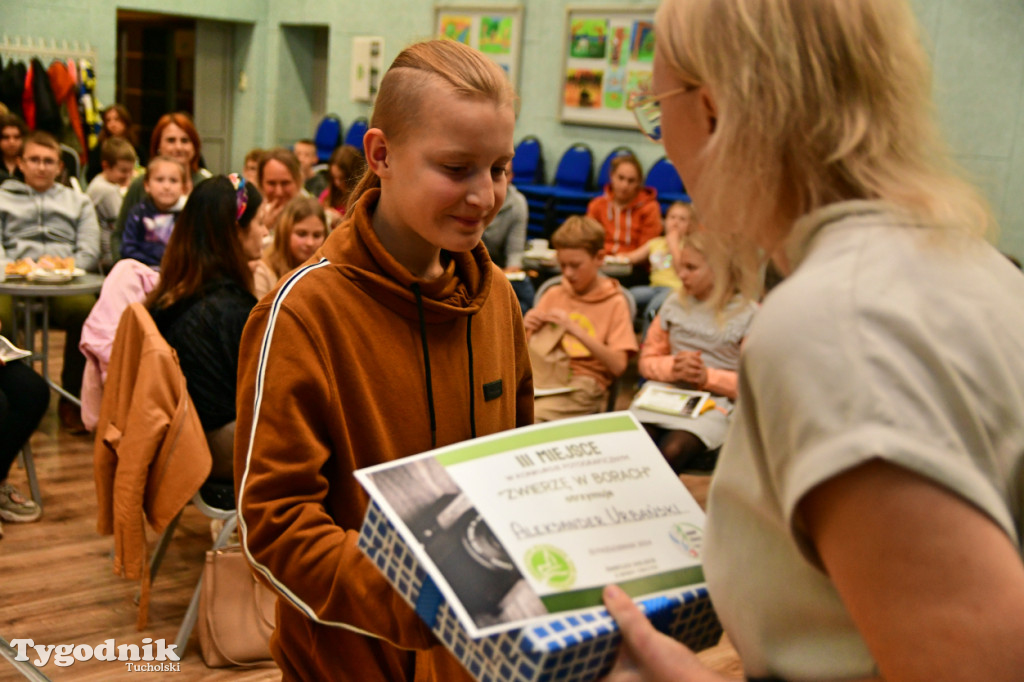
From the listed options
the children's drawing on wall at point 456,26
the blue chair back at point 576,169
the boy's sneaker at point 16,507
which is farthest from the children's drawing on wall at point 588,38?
the boy's sneaker at point 16,507

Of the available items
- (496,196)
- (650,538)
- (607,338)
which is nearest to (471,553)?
(650,538)

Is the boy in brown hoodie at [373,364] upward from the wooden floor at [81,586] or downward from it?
upward

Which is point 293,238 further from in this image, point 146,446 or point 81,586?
point 81,586

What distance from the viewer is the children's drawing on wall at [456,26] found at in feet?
34.3

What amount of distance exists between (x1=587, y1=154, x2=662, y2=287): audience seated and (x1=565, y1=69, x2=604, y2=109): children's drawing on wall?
2.35 metres

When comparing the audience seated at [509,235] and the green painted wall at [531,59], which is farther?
the green painted wall at [531,59]

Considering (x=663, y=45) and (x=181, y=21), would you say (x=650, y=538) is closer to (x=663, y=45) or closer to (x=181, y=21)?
(x=663, y=45)

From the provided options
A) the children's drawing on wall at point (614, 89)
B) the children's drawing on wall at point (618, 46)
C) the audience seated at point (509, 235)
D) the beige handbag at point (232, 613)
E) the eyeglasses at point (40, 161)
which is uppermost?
the children's drawing on wall at point (618, 46)

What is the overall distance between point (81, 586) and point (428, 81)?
2776 millimetres

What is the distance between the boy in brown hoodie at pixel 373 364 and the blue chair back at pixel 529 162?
8.11 metres

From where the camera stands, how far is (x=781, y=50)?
Answer: 2.45 ft

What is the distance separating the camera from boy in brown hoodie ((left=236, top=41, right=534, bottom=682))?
1.18 m

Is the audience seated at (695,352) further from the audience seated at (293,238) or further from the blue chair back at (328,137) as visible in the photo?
the blue chair back at (328,137)

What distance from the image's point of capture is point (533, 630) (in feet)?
2.67
